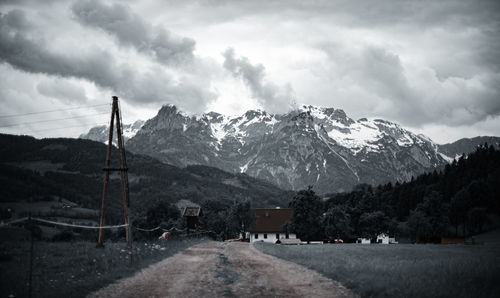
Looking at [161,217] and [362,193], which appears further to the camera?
[362,193]

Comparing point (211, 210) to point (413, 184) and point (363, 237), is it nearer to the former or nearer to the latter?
point (363, 237)

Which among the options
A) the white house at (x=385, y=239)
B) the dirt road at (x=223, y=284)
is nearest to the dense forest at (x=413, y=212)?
the white house at (x=385, y=239)

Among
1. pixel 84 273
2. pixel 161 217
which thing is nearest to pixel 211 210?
pixel 161 217

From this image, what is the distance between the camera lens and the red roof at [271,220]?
144 m

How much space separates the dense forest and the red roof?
22614 mm

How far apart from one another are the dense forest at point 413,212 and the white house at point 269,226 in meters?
22.0

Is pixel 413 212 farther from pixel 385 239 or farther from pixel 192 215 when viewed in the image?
pixel 192 215

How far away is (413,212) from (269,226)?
47.0 m

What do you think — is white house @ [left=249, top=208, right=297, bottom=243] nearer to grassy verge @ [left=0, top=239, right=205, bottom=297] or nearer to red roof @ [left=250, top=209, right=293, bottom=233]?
red roof @ [left=250, top=209, right=293, bottom=233]

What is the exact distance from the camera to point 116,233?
75812mm

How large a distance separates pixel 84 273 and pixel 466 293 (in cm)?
1577

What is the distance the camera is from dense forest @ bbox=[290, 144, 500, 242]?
315 feet

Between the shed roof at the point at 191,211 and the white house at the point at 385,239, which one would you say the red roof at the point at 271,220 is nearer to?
the white house at the point at 385,239

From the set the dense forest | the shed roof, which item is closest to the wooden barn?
the shed roof
